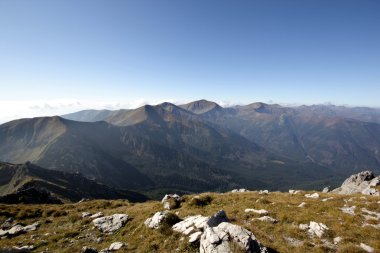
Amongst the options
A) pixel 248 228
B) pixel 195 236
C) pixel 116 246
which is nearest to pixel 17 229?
pixel 116 246

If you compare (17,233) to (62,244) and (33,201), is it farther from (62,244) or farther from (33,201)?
(33,201)

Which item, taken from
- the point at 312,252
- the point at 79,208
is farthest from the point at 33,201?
the point at 312,252

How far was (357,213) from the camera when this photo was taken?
74.5ft

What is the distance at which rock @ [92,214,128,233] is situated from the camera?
2643cm

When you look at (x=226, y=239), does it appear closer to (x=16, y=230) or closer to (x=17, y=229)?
(x=16, y=230)

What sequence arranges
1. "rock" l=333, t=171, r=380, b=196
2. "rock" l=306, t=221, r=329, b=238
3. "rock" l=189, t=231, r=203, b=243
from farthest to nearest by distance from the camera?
"rock" l=333, t=171, r=380, b=196
"rock" l=306, t=221, r=329, b=238
"rock" l=189, t=231, r=203, b=243

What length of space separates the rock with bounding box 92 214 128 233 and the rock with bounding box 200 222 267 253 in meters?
13.2

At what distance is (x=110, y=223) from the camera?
91.9ft

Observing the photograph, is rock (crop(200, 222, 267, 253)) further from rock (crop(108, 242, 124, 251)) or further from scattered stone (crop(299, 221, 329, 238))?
rock (crop(108, 242, 124, 251))

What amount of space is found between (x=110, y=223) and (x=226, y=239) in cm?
1704

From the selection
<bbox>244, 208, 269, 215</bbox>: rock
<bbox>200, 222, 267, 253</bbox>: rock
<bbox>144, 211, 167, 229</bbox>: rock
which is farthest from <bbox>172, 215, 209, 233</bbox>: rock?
<bbox>244, 208, 269, 215</bbox>: rock

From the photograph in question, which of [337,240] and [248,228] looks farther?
[248,228]

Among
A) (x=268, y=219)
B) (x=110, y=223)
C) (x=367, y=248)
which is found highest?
(x=367, y=248)

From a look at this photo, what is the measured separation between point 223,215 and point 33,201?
93.4 m
